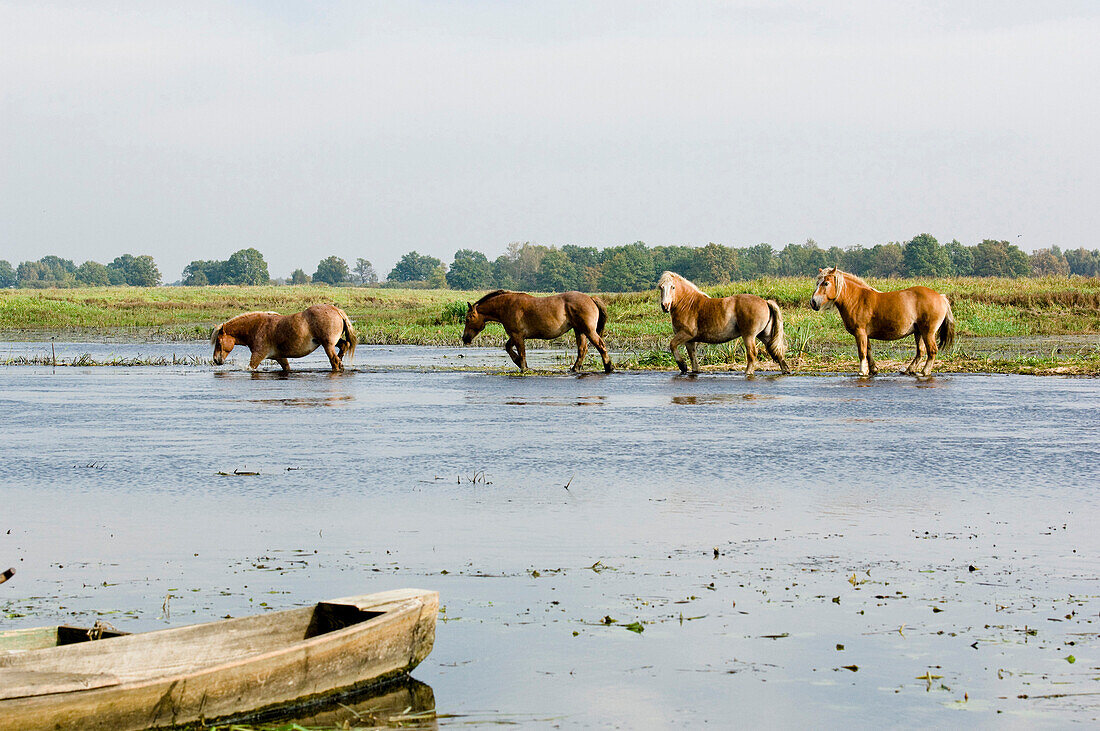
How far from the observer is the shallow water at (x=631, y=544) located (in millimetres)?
5824

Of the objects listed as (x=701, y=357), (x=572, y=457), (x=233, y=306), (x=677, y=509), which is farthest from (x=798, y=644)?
(x=233, y=306)

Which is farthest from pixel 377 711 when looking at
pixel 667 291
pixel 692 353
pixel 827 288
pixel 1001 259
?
pixel 1001 259

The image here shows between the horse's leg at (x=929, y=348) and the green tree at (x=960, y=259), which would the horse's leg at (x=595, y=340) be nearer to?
the horse's leg at (x=929, y=348)

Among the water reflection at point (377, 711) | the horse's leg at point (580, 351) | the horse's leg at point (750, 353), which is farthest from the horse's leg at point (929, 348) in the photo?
the water reflection at point (377, 711)

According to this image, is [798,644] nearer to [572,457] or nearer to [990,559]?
[990,559]

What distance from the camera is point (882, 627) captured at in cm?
659

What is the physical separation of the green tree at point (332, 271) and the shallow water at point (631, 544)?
174 metres

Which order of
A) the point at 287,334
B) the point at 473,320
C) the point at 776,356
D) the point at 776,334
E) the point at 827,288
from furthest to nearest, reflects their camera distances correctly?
the point at 473,320 → the point at 287,334 → the point at 776,356 → the point at 776,334 → the point at 827,288

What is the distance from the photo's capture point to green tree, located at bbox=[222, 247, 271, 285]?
175700mm

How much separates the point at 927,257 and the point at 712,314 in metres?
124

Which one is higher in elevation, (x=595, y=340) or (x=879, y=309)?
(x=879, y=309)

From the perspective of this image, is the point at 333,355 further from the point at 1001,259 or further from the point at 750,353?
the point at 1001,259

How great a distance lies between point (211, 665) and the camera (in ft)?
17.4

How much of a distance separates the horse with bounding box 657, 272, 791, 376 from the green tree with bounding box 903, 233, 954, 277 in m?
121
